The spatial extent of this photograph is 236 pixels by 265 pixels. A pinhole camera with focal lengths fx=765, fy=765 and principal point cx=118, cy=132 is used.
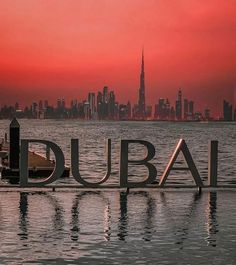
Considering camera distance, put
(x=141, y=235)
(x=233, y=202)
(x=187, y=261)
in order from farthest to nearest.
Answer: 1. (x=233, y=202)
2. (x=141, y=235)
3. (x=187, y=261)

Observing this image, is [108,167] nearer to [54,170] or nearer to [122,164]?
[122,164]

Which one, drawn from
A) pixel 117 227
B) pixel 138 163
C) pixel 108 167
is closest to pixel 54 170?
pixel 108 167

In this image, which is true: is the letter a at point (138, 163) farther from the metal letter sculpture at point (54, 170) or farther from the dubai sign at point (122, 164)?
the metal letter sculpture at point (54, 170)

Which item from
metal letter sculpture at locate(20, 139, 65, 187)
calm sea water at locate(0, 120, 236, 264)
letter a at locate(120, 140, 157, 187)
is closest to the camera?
calm sea water at locate(0, 120, 236, 264)

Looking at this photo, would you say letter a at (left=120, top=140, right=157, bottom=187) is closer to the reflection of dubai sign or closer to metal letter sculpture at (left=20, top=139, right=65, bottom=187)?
the reflection of dubai sign

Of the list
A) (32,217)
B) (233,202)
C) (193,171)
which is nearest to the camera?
(32,217)

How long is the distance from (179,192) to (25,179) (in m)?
5.56

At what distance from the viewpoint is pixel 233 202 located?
80.0 feet

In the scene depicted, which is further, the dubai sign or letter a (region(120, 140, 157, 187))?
letter a (region(120, 140, 157, 187))

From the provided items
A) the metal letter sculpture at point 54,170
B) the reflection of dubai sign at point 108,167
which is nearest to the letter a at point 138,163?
the reflection of dubai sign at point 108,167

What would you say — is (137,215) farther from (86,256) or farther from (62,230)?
(86,256)

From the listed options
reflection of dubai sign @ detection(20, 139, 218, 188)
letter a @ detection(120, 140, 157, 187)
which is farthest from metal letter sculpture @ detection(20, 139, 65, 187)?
letter a @ detection(120, 140, 157, 187)

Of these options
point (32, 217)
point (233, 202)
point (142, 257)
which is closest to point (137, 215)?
point (32, 217)

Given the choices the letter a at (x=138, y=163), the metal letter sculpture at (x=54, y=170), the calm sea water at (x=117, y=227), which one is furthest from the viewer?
the letter a at (x=138, y=163)
